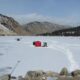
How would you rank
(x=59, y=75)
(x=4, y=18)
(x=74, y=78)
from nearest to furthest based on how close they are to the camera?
(x=74, y=78)
(x=59, y=75)
(x=4, y=18)

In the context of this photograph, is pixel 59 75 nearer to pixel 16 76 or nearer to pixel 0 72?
pixel 16 76

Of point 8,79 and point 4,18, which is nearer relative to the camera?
point 8,79

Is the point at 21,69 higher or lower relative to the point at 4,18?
lower

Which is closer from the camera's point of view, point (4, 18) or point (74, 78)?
point (74, 78)

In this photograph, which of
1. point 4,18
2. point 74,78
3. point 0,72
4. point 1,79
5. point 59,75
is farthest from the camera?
point 4,18

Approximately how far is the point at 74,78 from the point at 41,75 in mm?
1075

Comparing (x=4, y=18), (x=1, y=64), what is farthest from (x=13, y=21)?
(x=1, y=64)

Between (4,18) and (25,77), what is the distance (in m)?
161

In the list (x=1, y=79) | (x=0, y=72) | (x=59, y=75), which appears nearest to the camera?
(x=1, y=79)

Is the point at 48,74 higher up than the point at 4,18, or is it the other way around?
the point at 4,18

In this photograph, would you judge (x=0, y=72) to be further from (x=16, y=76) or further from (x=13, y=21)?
(x=13, y=21)

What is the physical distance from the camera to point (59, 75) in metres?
9.41

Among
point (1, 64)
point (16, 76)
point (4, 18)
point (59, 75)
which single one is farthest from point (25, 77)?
point (4, 18)

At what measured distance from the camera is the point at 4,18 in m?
168
